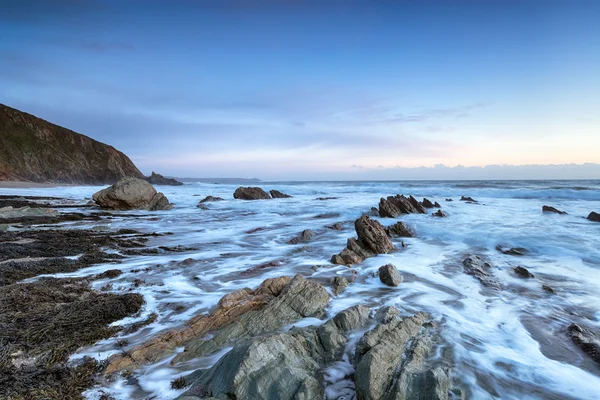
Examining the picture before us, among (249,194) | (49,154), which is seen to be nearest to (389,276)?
(249,194)

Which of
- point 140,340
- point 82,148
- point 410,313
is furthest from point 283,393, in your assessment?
point 82,148

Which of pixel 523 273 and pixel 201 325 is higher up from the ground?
pixel 201 325

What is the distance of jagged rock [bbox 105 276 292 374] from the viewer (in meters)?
3.65

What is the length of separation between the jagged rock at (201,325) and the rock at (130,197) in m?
18.2

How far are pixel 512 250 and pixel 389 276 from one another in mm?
5824

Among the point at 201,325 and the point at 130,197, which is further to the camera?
the point at 130,197

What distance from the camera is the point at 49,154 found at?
54.0 m

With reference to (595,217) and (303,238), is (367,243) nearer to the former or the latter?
(303,238)

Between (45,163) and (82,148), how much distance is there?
9259 millimetres

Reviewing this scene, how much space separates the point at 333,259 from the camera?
8477 mm

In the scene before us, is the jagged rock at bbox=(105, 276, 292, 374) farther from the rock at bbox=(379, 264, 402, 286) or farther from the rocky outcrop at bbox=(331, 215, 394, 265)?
the rocky outcrop at bbox=(331, 215, 394, 265)

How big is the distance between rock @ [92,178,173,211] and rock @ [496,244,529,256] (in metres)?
19.5

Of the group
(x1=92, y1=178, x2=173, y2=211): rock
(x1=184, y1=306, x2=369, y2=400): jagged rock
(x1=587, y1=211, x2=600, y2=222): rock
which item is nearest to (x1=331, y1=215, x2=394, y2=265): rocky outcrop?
(x1=184, y1=306, x2=369, y2=400): jagged rock

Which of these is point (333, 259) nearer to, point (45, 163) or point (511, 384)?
point (511, 384)
